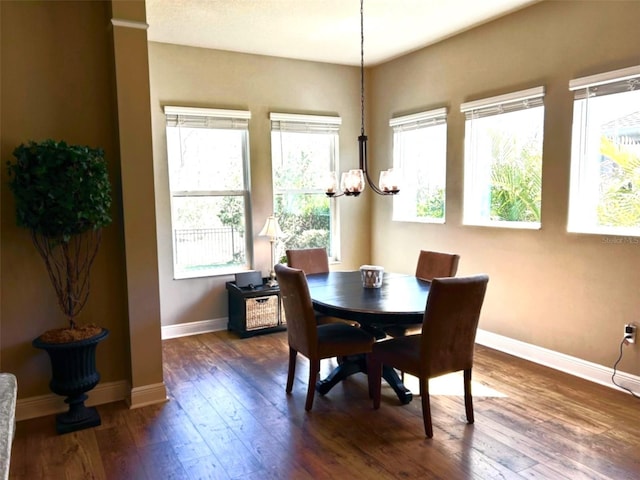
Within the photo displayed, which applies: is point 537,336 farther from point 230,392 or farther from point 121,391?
point 121,391

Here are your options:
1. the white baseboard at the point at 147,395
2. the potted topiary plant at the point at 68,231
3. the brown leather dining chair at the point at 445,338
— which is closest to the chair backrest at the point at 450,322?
the brown leather dining chair at the point at 445,338

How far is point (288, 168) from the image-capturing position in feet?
16.8

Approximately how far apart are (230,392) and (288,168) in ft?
8.53

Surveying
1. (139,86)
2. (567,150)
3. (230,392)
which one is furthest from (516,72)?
(230,392)

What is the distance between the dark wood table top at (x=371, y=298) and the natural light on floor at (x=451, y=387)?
0.65 metres

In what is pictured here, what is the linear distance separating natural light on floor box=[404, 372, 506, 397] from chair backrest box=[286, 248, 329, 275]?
46.5 inches

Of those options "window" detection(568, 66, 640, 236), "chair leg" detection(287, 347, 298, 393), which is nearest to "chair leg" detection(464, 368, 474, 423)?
"chair leg" detection(287, 347, 298, 393)

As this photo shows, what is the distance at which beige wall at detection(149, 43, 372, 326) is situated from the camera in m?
4.45

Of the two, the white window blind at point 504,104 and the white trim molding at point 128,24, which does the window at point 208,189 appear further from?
the white window blind at point 504,104

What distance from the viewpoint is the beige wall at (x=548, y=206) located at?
127 inches

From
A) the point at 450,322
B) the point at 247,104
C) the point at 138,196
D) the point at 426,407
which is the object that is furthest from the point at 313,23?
the point at 426,407

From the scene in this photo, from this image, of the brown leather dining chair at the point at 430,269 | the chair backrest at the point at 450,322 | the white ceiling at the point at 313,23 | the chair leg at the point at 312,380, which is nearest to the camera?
the chair backrest at the point at 450,322

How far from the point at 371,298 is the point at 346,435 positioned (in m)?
0.83

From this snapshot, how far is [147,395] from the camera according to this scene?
314 centimetres
